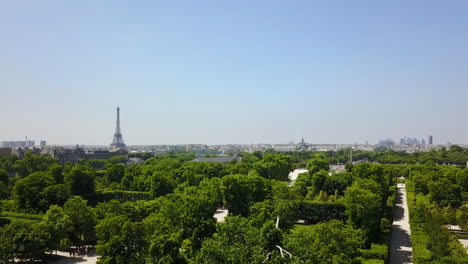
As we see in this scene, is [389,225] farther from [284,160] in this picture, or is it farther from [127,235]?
[284,160]

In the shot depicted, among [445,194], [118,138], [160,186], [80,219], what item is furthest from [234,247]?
[118,138]

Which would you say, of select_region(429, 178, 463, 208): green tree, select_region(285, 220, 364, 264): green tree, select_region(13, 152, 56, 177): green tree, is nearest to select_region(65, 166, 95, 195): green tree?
select_region(13, 152, 56, 177): green tree

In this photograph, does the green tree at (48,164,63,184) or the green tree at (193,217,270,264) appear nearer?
the green tree at (193,217,270,264)

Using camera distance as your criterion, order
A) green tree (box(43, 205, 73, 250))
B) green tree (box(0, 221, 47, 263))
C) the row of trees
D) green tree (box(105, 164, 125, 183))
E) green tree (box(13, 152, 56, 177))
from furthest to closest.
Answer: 1. green tree (box(105, 164, 125, 183))
2. green tree (box(13, 152, 56, 177))
3. green tree (box(43, 205, 73, 250))
4. the row of trees
5. green tree (box(0, 221, 47, 263))

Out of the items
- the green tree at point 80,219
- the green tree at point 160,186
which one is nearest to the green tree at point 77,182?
the green tree at point 160,186

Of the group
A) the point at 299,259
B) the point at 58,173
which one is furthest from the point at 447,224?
the point at 58,173

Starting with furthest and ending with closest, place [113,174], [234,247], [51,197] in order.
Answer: [113,174], [51,197], [234,247]

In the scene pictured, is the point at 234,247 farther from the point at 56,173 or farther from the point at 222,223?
the point at 56,173

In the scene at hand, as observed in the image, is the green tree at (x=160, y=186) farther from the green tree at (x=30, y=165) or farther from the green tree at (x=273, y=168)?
the green tree at (x=30, y=165)

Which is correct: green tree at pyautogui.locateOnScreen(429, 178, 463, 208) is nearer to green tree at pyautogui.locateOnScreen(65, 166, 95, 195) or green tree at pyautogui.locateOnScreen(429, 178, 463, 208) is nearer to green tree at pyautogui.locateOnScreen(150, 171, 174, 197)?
green tree at pyautogui.locateOnScreen(150, 171, 174, 197)

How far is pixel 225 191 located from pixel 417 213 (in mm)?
18425

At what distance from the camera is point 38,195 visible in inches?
1457

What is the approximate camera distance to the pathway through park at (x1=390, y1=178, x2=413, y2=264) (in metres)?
27.4

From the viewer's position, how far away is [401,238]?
3284cm
